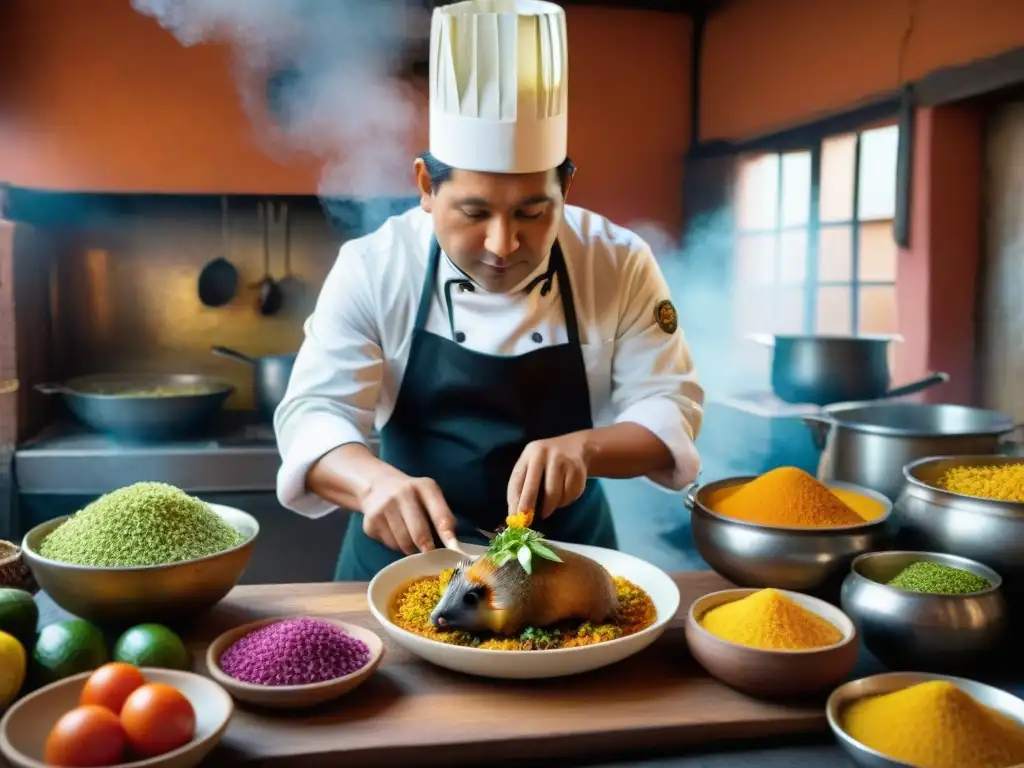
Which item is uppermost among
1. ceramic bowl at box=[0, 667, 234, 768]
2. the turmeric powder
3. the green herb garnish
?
the turmeric powder

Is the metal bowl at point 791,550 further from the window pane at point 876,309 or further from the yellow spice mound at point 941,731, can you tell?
the window pane at point 876,309

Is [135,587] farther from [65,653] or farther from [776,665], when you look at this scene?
[776,665]

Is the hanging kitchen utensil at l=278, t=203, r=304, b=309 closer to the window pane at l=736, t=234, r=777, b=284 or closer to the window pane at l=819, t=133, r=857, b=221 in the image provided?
the window pane at l=736, t=234, r=777, b=284

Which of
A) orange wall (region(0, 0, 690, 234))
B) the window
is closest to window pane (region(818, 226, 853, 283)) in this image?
the window

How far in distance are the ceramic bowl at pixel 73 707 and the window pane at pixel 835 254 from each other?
298 cm

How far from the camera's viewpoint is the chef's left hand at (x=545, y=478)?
4.86 ft

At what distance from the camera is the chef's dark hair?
1564 millimetres

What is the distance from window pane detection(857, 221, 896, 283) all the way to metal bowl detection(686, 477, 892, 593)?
2.02m

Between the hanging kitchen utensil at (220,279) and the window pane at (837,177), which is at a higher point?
the window pane at (837,177)

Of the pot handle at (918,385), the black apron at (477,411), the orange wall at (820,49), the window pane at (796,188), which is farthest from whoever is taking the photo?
the window pane at (796,188)

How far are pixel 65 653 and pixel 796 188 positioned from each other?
325 cm

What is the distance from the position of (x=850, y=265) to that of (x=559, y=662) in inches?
106

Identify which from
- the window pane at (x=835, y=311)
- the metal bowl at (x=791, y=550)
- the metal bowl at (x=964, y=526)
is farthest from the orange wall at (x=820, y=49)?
the metal bowl at (x=791, y=550)

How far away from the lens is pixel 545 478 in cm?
150
